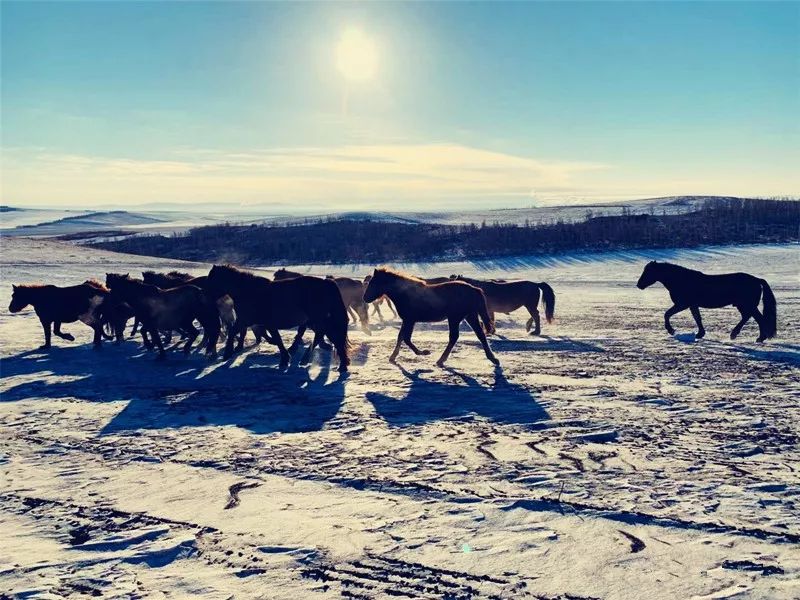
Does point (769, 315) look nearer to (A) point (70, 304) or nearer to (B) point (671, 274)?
(B) point (671, 274)

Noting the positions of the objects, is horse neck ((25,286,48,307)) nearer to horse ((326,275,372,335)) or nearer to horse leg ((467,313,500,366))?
horse ((326,275,372,335))

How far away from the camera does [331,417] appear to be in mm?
8297

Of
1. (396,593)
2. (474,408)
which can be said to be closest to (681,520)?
(396,593)

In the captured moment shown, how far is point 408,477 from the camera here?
616 centimetres

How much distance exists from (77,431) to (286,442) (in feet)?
9.41

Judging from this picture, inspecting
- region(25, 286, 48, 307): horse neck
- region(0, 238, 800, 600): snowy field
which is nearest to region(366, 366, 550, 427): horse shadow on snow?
region(0, 238, 800, 600): snowy field

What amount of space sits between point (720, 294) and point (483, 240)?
30.1m

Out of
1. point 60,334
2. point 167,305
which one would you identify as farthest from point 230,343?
point 60,334

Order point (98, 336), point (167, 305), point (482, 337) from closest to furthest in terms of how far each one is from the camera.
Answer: point (482, 337) < point (167, 305) < point (98, 336)

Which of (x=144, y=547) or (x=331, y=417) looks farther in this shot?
(x=331, y=417)

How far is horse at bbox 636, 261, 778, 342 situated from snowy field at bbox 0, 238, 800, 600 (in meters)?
2.17

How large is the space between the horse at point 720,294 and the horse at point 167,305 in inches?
420

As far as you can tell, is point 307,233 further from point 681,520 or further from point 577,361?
point 681,520

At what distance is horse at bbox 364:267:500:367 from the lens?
11.8m
